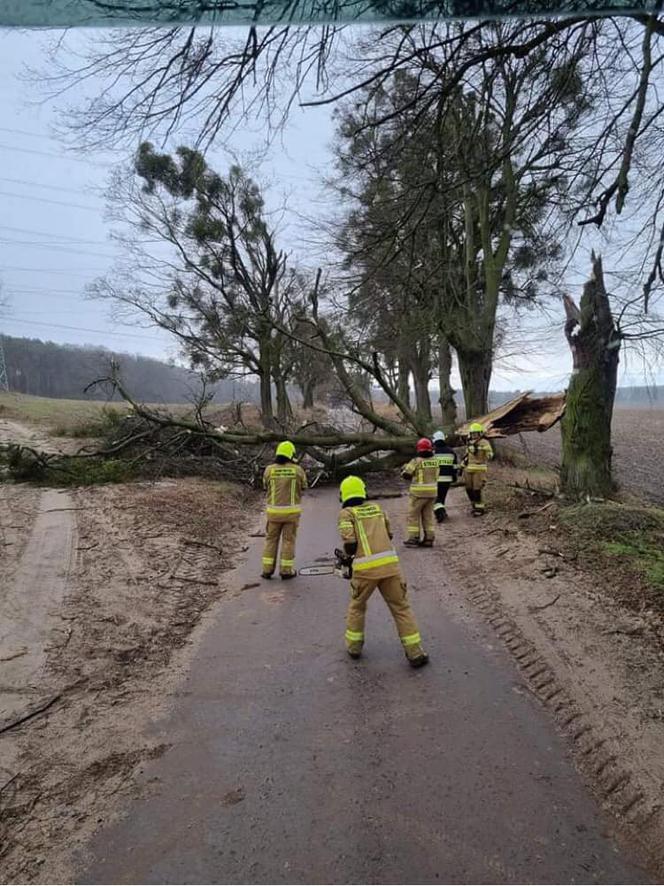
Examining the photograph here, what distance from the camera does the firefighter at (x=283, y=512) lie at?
275 inches

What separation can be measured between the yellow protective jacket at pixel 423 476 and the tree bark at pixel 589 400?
2.16 metres

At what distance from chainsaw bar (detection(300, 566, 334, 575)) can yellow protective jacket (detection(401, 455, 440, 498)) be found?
1.89 metres

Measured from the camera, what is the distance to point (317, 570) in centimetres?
725

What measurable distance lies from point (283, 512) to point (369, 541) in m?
2.55

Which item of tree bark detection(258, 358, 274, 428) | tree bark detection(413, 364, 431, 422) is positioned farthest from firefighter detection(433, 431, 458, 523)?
tree bark detection(413, 364, 431, 422)

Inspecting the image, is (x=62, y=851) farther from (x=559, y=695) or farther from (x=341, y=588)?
(x=341, y=588)

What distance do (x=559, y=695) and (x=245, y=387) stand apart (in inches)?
999

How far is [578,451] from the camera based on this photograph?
8.59 m

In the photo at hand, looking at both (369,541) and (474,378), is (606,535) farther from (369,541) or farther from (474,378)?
(474,378)

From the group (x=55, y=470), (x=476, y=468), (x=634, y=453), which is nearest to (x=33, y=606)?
(x=55, y=470)

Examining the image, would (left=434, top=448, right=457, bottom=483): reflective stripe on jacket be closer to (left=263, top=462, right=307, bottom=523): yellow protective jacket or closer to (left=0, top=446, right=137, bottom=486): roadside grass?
(left=263, top=462, right=307, bottom=523): yellow protective jacket

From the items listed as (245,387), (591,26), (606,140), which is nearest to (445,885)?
(591,26)

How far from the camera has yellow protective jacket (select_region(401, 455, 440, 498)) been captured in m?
8.30

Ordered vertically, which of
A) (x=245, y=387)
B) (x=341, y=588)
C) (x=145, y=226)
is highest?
(x=145, y=226)
